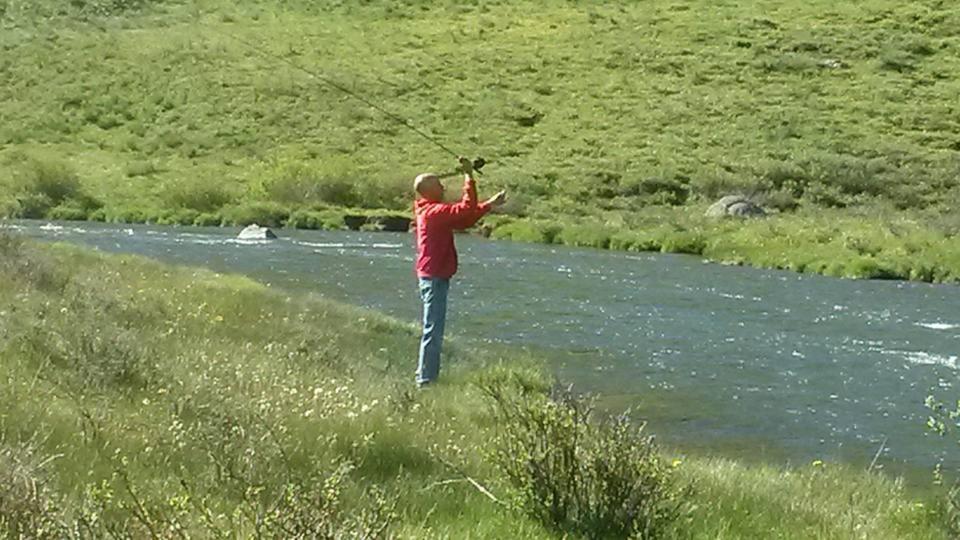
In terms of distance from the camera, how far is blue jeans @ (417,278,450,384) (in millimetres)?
12320

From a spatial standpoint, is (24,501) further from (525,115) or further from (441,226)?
(525,115)

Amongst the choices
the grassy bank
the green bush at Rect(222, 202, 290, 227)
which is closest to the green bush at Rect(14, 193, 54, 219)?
the green bush at Rect(222, 202, 290, 227)

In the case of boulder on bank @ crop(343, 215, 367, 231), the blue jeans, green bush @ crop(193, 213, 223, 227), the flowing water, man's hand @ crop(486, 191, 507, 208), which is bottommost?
green bush @ crop(193, 213, 223, 227)

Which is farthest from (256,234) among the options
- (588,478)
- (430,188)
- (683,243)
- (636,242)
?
(588,478)

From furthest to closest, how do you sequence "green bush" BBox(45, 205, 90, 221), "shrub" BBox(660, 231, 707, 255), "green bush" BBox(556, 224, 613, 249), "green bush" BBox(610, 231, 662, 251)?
"green bush" BBox(45, 205, 90, 221) → "green bush" BBox(556, 224, 613, 249) → "green bush" BBox(610, 231, 662, 251) → "shrub" BBox(660, 231, 707, 255)

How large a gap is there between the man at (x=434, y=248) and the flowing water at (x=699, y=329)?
8.89ft

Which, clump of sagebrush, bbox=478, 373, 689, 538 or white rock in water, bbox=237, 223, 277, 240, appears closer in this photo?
clump of sagebrush, bbox=478, 373, 689, 538

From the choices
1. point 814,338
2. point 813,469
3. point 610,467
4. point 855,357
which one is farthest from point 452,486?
point 814,338

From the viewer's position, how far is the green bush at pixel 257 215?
47500 mm

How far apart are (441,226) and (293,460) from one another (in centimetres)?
539

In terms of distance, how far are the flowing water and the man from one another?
2709mm

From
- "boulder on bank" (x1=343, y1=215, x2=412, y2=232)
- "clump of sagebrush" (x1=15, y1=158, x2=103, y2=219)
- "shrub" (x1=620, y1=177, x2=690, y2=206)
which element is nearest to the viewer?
"boulder on bank" (x1=343, y1=215, x2=412, y2=232)

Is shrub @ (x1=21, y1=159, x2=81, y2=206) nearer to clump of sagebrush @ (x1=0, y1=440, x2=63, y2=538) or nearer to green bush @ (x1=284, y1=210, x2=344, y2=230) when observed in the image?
green bush @ (x1=284, y1=210, x2=344, y2=230)

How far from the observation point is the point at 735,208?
49125 millimetres
